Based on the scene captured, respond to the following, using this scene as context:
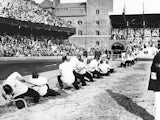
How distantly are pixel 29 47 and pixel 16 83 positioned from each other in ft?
112

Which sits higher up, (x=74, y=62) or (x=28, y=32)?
(x=28, y=32)

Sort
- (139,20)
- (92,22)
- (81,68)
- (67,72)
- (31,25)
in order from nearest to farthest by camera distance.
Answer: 1. (67,72)
2. (81,68)
3. (31,25)
4. (139,20)
5. (92,22)

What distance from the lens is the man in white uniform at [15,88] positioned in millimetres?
7328

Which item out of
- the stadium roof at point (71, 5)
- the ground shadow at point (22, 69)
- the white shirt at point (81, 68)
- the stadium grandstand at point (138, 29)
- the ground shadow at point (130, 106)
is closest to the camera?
the ground shadow at point (130, 106)

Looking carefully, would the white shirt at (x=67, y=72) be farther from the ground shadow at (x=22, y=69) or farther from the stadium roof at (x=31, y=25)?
the stadium roof at (x=31, y=25)

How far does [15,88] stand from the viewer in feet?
24.9

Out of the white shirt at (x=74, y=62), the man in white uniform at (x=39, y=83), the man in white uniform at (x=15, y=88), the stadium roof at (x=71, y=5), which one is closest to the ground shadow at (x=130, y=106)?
the white shirt at (x=74, y=62)

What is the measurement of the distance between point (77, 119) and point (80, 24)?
6065cm

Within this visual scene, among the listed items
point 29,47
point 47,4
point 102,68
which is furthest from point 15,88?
point 47,4

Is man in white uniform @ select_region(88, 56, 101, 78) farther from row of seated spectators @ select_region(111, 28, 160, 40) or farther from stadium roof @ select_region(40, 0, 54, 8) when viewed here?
stadium roof @ select_region(40, 0, 54, 8)

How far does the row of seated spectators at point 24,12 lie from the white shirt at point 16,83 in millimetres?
34429

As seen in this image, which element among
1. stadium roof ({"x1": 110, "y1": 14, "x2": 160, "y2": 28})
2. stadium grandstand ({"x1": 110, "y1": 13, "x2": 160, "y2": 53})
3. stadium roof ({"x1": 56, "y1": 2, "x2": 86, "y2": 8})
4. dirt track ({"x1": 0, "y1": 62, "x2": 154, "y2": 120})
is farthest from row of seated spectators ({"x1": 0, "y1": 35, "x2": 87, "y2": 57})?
dirt track ({"x1": 0, "y1": 62, "x2": 154, "y2": 120})

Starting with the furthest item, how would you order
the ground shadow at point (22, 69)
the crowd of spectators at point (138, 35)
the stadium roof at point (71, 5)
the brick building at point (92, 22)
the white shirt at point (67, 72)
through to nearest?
the stadium roof at point (71, 5) < the brick building at point (92, 22) < the crowd of spectators at point (138, 35) < the ground shadow at point (22, 69) < the white shirt at point (67, 72)

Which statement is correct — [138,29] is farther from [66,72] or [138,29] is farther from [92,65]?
[66,72]
